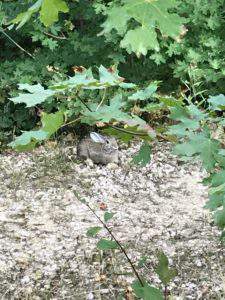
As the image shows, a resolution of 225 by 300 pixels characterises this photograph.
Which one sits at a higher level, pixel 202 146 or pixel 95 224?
pixel 202 146

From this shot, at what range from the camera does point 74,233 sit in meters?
3.87

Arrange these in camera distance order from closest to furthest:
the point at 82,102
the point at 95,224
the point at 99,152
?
1. the point at 82,102
2. the point at 95,224
3. the point at 99,152

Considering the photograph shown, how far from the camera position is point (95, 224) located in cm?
397

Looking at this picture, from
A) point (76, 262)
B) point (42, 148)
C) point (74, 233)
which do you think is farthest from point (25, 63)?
point (76, 262)

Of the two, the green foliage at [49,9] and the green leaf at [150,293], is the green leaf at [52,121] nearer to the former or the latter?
the green foliage at [49,9]

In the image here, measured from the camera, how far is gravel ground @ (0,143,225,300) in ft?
10.7

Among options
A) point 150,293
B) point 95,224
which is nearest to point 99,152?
point 95,224

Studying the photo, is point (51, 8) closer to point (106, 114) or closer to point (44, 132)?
point (44, 132)

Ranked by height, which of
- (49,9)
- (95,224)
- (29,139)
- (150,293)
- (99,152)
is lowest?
(99,152)

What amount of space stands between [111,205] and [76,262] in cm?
92

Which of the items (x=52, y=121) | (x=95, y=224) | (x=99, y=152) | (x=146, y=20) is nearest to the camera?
(x=146, y=20)

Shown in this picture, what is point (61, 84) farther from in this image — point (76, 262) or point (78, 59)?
point (78, 59)

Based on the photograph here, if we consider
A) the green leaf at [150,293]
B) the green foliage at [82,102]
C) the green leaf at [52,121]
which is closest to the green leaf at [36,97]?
the green foliage at [82,102]

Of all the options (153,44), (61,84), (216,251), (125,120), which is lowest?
(216,251)
